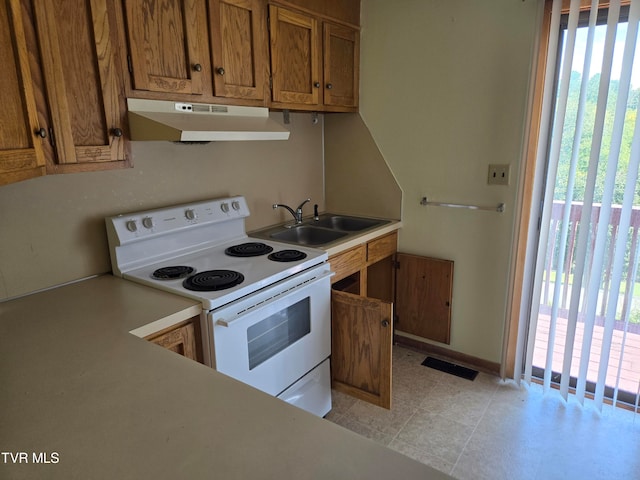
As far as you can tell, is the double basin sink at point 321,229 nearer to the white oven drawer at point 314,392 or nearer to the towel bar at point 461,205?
the towel bar at point 461,205

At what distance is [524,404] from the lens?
2320 millimetres

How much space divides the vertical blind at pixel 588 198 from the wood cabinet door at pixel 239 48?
1425 millimetres

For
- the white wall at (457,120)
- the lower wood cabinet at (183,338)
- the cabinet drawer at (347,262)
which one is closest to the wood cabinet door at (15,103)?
the lower wood cabinet at (183,338)

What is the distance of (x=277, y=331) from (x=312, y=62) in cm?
151

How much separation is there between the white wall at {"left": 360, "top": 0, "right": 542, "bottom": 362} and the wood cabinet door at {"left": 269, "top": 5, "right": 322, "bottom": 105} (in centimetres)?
52

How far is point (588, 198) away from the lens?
2.05 meters

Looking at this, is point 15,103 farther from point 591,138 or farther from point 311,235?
point 591,138

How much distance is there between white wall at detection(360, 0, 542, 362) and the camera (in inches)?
90.4

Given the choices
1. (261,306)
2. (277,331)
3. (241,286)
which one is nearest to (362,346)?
(277,331)

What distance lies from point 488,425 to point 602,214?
1.20 metres

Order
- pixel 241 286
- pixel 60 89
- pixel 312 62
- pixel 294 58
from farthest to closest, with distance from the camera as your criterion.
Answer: pixel 312 62 → pixel 294 58 → pixel 241 286 → pixel 60 89

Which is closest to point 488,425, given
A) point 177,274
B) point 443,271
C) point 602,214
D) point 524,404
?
point 524,404

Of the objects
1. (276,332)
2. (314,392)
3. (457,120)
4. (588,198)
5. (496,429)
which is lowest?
(496,429)

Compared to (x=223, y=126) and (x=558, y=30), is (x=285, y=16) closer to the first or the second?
(x=223, y=126)
